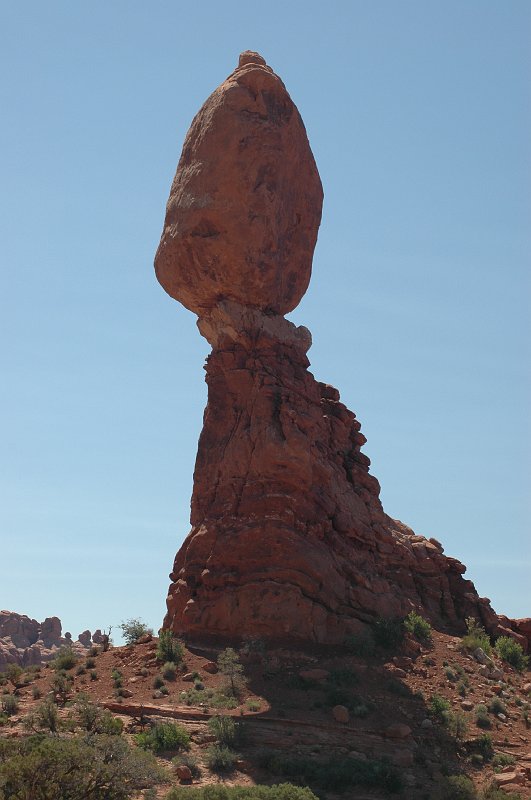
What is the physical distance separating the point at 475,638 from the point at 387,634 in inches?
177

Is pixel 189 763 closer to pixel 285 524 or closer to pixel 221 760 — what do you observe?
pixel 221 760

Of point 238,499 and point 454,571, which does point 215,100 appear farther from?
point 454,571

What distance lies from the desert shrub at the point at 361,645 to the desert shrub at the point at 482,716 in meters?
3.58

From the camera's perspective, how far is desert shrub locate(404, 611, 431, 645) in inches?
1515

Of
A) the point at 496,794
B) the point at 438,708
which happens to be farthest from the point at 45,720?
the point at 496,794

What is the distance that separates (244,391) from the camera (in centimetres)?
4038

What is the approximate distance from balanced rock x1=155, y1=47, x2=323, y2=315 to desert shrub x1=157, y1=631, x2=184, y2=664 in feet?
40.1

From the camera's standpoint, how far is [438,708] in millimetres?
33875

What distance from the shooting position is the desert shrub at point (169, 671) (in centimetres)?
3459

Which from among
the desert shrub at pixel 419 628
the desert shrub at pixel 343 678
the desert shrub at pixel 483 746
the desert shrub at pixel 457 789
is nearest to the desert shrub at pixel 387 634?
the desert shrub at pixel 419 628

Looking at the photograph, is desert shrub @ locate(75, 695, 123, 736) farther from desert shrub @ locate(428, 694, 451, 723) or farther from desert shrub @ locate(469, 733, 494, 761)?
desert shrub @ locate(469, 733, 494, 761)

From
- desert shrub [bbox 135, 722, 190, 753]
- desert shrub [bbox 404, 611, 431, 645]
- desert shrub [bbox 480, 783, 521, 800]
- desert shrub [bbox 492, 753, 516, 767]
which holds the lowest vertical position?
desert shrub [bbox 480, 783, 521, 800]

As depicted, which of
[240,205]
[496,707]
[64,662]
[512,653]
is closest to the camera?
[496,707]

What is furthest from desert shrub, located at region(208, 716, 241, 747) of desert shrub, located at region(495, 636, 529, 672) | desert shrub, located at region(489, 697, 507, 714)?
desert shrub, located at region(495, 636, 529, 672)
